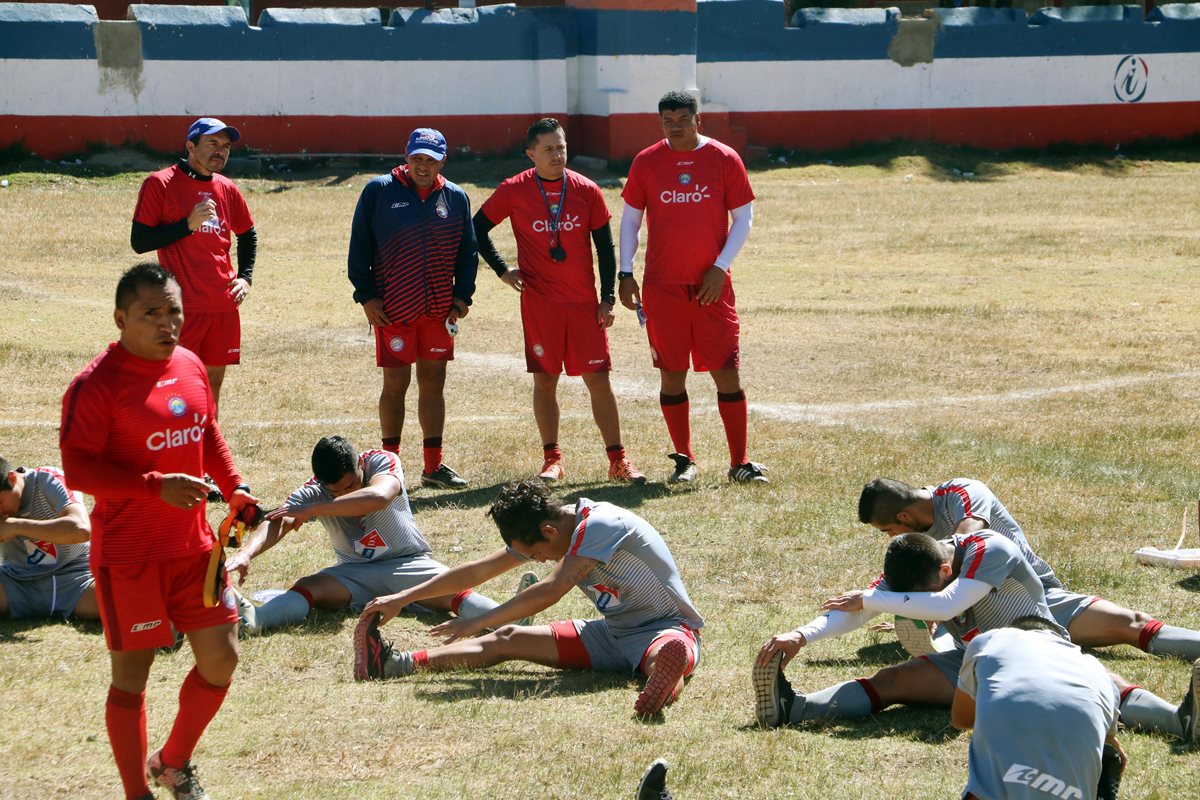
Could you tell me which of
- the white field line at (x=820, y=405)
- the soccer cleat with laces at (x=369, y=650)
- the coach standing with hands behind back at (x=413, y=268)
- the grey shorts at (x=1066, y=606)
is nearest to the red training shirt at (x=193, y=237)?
the coach standing with hands behind back at (x=413, y=268)

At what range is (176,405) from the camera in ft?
15.3

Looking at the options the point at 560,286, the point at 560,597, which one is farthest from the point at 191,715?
the point at 560,286

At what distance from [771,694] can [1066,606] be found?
63.5 inches

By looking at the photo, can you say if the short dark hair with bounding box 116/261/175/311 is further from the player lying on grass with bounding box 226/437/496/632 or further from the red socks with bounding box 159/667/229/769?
the player lying on grass with bounding box 226/437/496/632

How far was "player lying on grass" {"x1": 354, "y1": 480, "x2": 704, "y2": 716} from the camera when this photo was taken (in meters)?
5.75

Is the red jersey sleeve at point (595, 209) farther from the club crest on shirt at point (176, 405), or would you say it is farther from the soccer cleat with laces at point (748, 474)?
the club crest on shirt at point (176, 405)

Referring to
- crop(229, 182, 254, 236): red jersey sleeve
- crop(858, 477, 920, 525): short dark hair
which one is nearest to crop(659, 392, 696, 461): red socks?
crop(229, 182, 254, 236): red jersey sleeve

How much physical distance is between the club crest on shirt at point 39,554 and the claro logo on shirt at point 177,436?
2335 mm

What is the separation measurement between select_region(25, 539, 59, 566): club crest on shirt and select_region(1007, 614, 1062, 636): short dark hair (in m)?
4.35

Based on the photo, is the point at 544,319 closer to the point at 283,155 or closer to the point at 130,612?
the point at 130,612

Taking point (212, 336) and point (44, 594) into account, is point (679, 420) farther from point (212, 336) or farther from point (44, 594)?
point (44, 594)

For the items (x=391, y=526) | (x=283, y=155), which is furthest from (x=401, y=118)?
(x=391, y=526)

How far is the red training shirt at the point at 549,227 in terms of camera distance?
9469 millimetres

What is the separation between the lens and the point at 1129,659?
6074 millimetres
